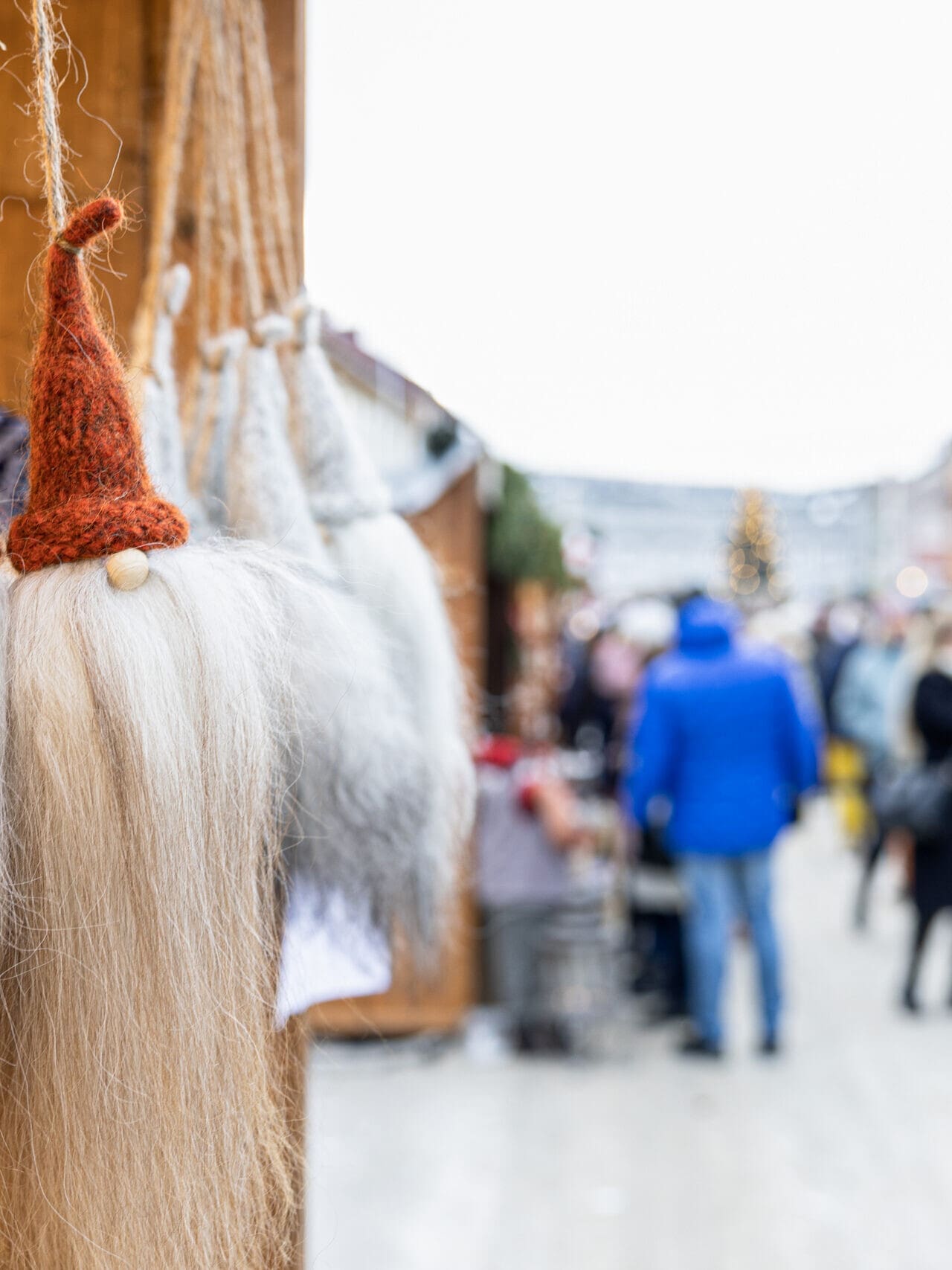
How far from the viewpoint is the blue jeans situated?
4.05 metres

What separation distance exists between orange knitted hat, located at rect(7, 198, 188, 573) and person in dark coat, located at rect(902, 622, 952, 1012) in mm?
4245

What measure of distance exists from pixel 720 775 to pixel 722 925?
0.60 metres

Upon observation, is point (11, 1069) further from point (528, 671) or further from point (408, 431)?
point (528, 671)

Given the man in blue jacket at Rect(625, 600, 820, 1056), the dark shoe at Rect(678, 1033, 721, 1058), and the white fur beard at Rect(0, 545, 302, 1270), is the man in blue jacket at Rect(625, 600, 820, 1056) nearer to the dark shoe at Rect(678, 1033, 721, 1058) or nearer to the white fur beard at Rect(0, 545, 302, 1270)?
the dark shoe at Rect(678, 1033, 721, 1058)

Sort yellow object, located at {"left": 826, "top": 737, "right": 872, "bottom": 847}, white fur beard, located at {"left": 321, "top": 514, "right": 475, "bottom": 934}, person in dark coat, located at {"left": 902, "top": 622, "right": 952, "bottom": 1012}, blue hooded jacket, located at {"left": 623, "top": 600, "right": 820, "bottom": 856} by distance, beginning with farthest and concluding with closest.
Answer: yellow object, located at {"left": 826, "top": 737, "right": 872, "bottom": 847}, person in dark coat, located at {"left": 902, "top": 622, "right": 952, "bottom": 1012}, blue hooded jacket, located at {"left": 623, "top": 600, "right": 820, "bottom": 856}, white fur beard, located at {"left": 321, "top": 514, "right": 475, "bottom": 934}

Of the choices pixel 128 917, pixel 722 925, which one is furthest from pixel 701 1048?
pixel 128 917

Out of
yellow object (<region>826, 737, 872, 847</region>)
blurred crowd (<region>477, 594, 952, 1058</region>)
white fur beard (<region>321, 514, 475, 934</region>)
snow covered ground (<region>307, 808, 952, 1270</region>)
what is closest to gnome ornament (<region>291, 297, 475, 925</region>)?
white fur beard (<region>321, 514, 475, 934</region>)

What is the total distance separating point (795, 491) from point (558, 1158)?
41.6 metres

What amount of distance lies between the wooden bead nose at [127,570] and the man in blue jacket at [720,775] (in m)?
3.41

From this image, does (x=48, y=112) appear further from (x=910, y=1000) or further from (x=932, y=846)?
(x=910, y=1000)

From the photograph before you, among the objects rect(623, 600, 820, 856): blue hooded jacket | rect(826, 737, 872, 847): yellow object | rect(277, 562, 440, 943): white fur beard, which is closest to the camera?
rect(277, 562, 440, 943): white fur beard

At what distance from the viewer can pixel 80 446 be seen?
640 millimetres

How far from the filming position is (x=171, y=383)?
3.32 feet

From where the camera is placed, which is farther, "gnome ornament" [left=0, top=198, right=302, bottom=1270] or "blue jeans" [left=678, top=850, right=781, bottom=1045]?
"blue jeans" [left=678, top=850, right=781, bottom=1045]
